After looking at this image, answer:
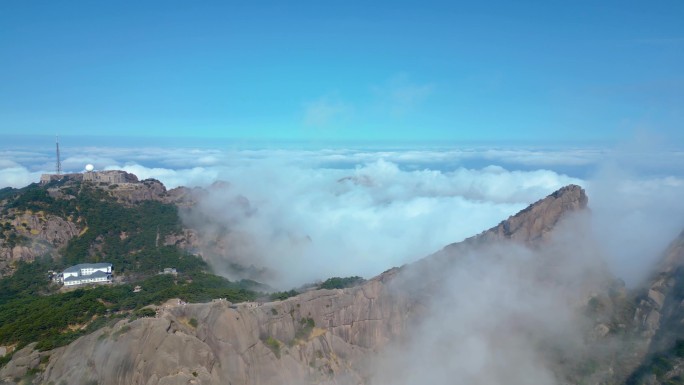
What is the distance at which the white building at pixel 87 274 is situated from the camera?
305 feet

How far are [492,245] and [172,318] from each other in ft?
137

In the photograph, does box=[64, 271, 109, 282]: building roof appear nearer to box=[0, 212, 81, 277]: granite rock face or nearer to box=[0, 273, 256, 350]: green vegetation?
box=[0, 273, 256, 350]: green vegetation

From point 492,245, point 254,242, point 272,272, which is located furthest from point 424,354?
point 254,242

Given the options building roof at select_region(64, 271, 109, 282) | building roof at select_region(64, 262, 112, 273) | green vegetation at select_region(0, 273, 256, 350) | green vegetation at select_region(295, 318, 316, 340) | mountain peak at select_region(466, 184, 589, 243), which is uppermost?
mountain peak at select_region(466, 184, 589, 243)

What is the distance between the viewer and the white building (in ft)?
305

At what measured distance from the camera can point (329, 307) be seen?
61.1 meters

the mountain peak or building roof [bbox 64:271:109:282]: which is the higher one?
the mountain peak

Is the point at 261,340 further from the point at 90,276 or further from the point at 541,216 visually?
the point at 90,276

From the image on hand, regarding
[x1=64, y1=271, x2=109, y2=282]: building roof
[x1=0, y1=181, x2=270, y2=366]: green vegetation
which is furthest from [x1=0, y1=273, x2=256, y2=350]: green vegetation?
[x1=64, y1=271, x2=109, y2=282]: building roof

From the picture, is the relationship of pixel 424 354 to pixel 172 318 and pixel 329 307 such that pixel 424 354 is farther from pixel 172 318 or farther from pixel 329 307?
pixel 172 318

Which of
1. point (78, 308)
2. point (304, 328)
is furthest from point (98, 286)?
point (304, 328)

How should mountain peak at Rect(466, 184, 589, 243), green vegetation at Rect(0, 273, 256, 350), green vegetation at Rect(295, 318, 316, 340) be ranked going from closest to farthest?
green vegetation at Rect(295, 318, 316, 340)
green vegetation at Rect(0, 273, 256, 350)
mountain peak at Rect(466, 184, 589, 243)

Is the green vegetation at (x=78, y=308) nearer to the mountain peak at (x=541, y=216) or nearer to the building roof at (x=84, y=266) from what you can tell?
the building roof at (x=84, y=266)

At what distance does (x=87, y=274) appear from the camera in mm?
94375
